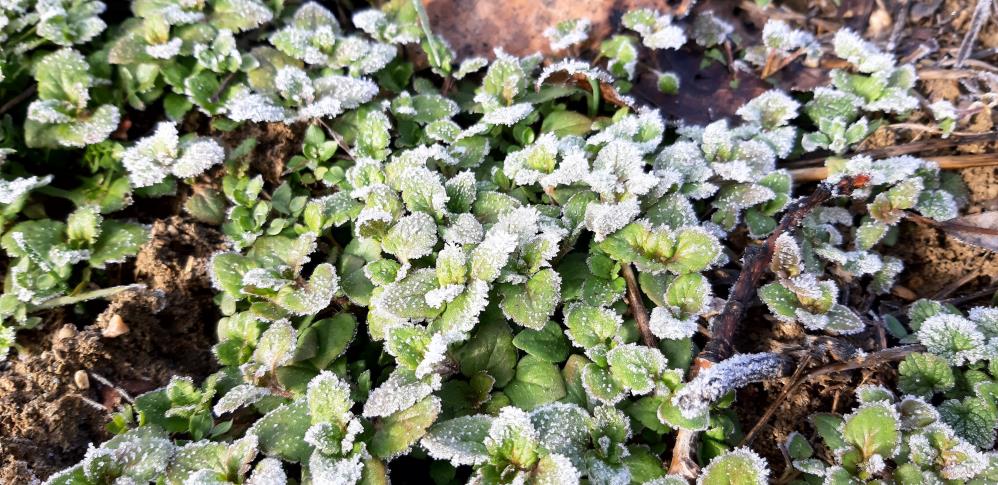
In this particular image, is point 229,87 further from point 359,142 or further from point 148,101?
point 359,142

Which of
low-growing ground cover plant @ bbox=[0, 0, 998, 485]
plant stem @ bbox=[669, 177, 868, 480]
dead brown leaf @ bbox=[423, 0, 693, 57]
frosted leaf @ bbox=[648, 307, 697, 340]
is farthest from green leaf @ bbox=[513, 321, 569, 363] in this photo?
dead brown leaf @ bbox=[423, 0, 693, 57]

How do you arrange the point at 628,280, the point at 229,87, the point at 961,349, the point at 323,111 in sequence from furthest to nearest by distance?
the point at 229,87 < the point at 323,111 < the point at 628,280 < the point at 961,349

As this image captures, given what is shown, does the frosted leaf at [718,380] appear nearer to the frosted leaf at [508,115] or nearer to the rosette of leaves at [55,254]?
the frosted leaf at [508,115]

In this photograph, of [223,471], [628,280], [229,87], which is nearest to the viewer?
[223,471]

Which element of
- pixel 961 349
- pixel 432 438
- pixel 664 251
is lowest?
pixel 432 438

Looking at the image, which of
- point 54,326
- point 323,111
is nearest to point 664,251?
point 323,111

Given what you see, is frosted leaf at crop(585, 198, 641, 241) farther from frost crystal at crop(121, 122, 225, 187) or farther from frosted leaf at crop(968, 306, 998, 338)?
frost crystal at crop(121, 122, 225, 187)

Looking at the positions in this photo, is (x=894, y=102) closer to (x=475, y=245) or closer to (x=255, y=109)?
(x=475, y=245)

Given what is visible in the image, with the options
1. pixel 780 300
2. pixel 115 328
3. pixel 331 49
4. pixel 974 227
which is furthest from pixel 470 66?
pixel 974 227
